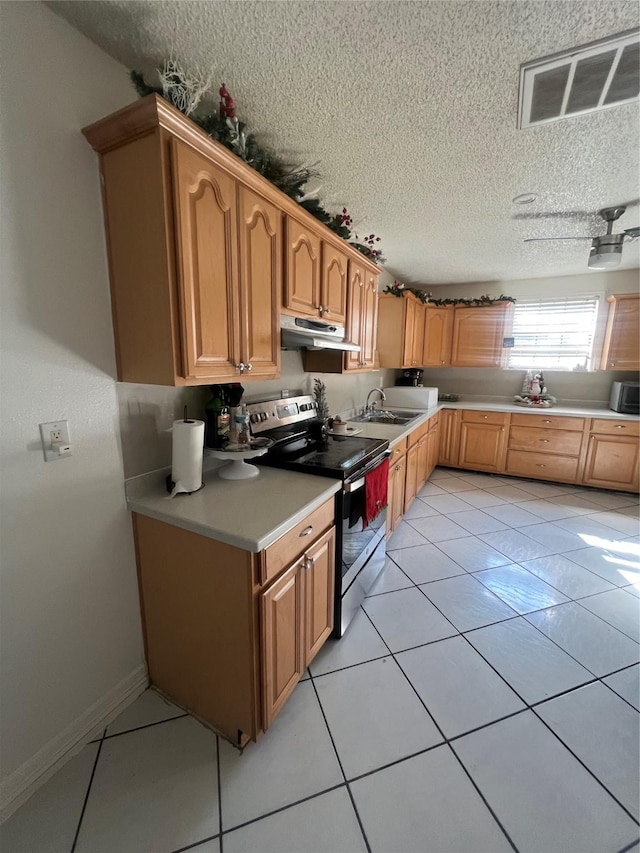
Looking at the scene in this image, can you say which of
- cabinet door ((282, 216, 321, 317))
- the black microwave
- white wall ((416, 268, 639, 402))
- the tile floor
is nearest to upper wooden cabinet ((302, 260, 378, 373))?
cabinet door ((282, 216, 321, 317))

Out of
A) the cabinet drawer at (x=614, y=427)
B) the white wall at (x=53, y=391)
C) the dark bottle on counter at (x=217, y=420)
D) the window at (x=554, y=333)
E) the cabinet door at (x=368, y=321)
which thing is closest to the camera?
the white wall at (x=53, y=391)

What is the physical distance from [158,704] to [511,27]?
2.83 metres

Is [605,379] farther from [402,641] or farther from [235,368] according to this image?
[235,368]

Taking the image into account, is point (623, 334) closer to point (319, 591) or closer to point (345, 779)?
point (319, 591)

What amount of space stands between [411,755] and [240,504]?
1.15 metres

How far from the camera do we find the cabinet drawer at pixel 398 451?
98.4 inches

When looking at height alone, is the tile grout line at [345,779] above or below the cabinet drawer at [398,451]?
below

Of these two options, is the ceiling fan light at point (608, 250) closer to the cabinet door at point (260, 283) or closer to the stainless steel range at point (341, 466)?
the stainless steel range at point (341, 466)

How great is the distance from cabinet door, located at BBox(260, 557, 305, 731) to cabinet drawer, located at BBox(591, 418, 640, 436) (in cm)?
395

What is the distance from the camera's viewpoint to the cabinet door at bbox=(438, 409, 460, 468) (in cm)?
440

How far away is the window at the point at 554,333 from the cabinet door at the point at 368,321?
8.75 ft

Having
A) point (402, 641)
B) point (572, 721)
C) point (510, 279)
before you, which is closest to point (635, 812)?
point (572, 721)

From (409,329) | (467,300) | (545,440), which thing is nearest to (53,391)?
(409,329)

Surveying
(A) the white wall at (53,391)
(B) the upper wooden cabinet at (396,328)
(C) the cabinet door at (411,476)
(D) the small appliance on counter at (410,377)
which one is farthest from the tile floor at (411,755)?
(D) the small appliance on counter at (410,377)
